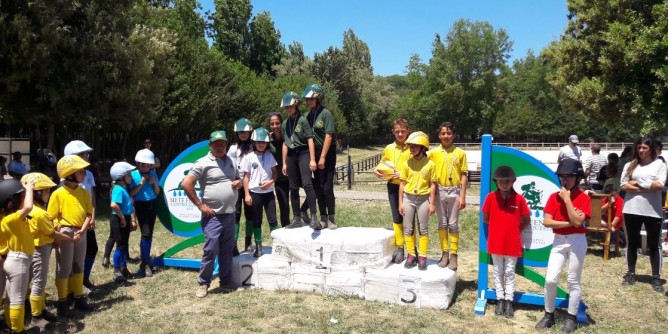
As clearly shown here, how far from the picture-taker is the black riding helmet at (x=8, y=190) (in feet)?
15.9

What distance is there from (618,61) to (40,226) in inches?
432

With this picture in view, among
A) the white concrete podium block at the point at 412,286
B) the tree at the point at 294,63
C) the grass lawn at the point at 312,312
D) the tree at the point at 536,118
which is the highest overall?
the tree at the point at 294,63

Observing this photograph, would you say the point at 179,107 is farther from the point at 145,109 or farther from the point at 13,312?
the point at 13,312

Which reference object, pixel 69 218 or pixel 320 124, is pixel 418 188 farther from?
pixel 69 218

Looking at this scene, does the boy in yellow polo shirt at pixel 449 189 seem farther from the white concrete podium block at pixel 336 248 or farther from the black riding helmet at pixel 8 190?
the black riding helmet at pixel 8 190

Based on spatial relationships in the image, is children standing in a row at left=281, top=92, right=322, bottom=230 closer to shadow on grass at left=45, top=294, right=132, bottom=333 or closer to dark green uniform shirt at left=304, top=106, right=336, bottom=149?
dark green uniform shirt at left=304, top=106, right=336, bottom=149

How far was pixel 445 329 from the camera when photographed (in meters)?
5.46

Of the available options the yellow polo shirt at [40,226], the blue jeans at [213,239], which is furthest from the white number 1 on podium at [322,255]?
the yellow polo shirt at [40,226]

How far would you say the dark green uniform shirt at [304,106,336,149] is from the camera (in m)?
6.71

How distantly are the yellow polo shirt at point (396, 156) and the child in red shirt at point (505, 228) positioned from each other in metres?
1.21

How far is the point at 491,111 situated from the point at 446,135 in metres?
65.6

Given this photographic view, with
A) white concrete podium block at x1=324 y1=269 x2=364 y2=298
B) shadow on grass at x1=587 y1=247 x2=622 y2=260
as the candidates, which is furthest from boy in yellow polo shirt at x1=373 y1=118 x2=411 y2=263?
shadow on grass at x1=587 y1=247 x2=622 y2=260

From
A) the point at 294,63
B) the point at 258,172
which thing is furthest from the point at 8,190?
the point at 294,63

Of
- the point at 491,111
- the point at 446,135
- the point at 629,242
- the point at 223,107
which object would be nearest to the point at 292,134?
the point at 446,135
